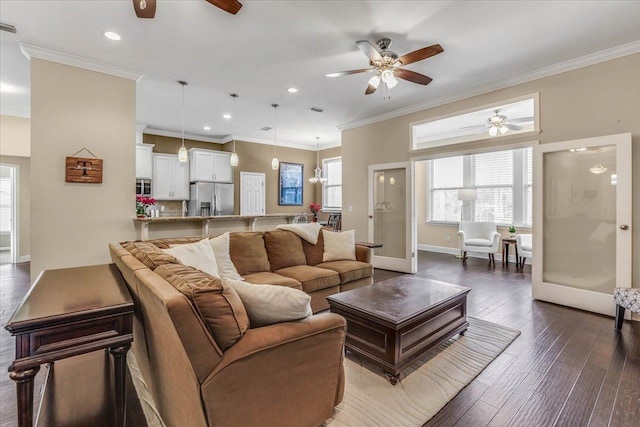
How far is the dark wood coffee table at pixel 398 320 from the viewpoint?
6.71 ft

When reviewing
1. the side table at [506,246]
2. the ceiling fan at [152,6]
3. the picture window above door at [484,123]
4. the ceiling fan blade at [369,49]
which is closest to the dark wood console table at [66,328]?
the ceiling fan at [152,6]

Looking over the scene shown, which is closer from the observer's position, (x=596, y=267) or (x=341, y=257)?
(x=596, y=267)

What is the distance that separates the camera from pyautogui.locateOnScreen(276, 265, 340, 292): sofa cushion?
3.10 meters

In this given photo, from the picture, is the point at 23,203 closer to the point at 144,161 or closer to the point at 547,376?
the point at 144,161

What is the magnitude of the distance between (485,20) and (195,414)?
374cm

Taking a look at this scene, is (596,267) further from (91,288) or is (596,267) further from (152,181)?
(152,181)

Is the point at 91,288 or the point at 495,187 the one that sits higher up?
the point at 495,187

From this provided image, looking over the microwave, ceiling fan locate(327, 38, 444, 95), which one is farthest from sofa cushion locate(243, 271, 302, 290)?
the microwave

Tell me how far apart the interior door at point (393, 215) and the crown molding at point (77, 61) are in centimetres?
422

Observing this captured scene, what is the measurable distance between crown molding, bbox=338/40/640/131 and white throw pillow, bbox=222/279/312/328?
170 inches

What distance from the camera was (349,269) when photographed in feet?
11.5

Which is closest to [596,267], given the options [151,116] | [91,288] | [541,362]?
[541,362]

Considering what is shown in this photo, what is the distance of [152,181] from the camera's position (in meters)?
6.70

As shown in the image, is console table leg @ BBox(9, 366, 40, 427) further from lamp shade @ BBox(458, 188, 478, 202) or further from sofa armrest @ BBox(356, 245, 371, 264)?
lamp shade @ BBox(458, 188, 478, 202)
